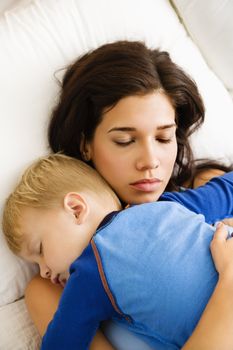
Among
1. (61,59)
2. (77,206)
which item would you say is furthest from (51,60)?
(77,206)

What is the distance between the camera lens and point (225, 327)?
2.46 ft

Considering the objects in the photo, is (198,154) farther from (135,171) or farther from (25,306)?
(25,306)

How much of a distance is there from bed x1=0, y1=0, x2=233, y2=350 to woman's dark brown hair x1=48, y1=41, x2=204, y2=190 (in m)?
0.06

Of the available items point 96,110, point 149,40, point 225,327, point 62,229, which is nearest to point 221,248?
point 225,327

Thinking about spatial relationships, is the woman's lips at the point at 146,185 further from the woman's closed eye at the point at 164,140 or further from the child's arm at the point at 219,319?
the child's arm at the point at 219,319

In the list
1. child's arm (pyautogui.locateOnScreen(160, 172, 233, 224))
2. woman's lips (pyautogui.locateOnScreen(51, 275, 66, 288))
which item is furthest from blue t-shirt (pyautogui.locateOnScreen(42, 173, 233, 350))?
child's arm (pyautogui.locateOnScreen(160, 172, 233, 224))

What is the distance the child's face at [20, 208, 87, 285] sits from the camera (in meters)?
0.90

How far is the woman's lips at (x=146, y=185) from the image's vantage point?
1064 millimetres

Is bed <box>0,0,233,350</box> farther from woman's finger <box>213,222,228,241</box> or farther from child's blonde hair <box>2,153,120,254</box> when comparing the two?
woman's finger <box>213,222,228,241</box>

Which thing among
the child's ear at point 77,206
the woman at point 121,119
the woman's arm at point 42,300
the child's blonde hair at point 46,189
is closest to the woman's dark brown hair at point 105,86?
the woman at point 121,119

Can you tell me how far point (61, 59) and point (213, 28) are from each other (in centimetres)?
59

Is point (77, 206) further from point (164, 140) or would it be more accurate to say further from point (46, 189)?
point (164, 140)

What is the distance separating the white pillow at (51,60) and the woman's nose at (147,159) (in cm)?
26

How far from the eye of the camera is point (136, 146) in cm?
105
